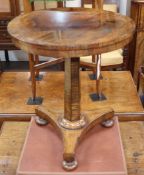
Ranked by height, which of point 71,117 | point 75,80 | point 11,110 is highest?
point 75,80

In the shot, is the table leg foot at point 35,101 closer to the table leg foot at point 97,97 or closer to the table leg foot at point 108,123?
the table leg foot at point 97,97

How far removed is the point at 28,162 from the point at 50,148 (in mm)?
128

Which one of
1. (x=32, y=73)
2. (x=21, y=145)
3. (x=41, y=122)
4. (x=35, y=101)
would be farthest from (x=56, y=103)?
(x=21, y=145)

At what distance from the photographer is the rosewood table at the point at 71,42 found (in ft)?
2.89

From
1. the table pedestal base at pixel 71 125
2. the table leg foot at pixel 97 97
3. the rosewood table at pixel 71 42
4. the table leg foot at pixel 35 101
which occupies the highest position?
the rosewood table at pixel 71 42

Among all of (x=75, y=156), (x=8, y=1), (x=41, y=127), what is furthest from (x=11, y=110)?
(x=8, y=1)

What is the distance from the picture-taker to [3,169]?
117 cm

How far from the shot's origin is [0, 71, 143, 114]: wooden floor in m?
1.80

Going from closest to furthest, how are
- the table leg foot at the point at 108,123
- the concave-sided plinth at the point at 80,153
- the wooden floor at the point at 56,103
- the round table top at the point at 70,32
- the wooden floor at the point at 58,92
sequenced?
the round table top at the point at 70,32, the concave-sided plinth at the point at 80,153, the wooden floor at the point at 56,103, the table leg foot at the point at 108,123, the wooden floor at the point at 58,92

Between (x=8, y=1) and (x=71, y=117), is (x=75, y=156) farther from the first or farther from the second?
(x=8, y=1)

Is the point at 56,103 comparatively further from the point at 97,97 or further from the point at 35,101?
the point at 97,97

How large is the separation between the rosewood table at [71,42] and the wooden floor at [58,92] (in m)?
0.40

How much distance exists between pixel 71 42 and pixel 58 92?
1124mm

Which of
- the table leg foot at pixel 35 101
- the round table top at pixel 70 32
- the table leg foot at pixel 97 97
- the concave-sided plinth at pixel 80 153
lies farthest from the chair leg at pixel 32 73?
the round table top at pixel 70 32
